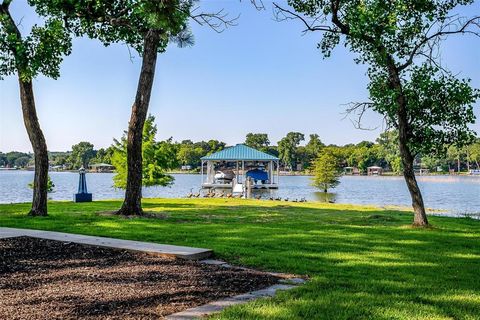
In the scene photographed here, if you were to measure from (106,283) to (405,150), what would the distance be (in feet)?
24.6

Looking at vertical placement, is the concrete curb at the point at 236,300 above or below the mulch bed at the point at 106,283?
below

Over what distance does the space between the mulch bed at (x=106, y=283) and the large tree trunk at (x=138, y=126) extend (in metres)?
5.06

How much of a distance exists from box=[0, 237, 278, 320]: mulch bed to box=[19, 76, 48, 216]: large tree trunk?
5.23m

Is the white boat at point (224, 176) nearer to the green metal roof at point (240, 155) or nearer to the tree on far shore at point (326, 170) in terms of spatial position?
the tree on far shore at point (326, 170)

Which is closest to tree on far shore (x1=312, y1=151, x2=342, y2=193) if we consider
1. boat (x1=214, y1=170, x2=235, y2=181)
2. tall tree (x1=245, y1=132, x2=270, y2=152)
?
boat (x1=214, y1=170, x2=235, y2=181)

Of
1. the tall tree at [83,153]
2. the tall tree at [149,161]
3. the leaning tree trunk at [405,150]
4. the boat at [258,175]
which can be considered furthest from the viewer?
the tall tree at [83,153]

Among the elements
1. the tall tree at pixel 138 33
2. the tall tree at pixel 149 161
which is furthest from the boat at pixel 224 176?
the tall tree at pixel 138 33

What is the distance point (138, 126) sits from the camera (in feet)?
37.9

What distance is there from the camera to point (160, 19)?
7.28 m

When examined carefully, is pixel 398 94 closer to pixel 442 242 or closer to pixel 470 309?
pixel 442 242

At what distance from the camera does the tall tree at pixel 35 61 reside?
34.4 feet

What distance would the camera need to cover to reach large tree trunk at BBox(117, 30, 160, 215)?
11.5 m

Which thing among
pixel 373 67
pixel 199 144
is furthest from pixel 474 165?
pixel 373 67

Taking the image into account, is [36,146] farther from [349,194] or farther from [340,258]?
[349,194]
